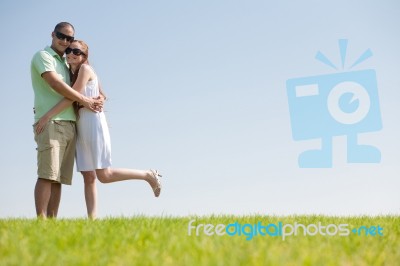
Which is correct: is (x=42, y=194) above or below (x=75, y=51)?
below

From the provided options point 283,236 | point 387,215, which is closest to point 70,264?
point 283,236

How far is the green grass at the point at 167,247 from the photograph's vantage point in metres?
3.53

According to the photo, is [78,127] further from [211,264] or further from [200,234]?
[211,264]

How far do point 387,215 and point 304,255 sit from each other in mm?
4619

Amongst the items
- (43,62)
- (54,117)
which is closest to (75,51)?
(43,62)

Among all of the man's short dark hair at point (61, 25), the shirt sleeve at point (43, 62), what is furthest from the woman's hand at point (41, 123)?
the man's short dark hair at point (61, 25)

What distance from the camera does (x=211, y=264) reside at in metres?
3.35

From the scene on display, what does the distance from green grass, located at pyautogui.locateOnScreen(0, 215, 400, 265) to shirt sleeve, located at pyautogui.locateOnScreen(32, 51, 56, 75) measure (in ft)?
7.51

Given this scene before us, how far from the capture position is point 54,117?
680 cm

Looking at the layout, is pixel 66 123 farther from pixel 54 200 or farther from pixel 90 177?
pixel 54 200

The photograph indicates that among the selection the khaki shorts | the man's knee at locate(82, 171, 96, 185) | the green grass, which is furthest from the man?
the green grass

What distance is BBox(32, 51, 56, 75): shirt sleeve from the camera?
6.81 metres

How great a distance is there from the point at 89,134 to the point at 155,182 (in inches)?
57.6

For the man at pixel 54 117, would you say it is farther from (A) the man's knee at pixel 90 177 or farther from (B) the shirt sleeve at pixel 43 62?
(A) the man's knee at pixel 90 177
